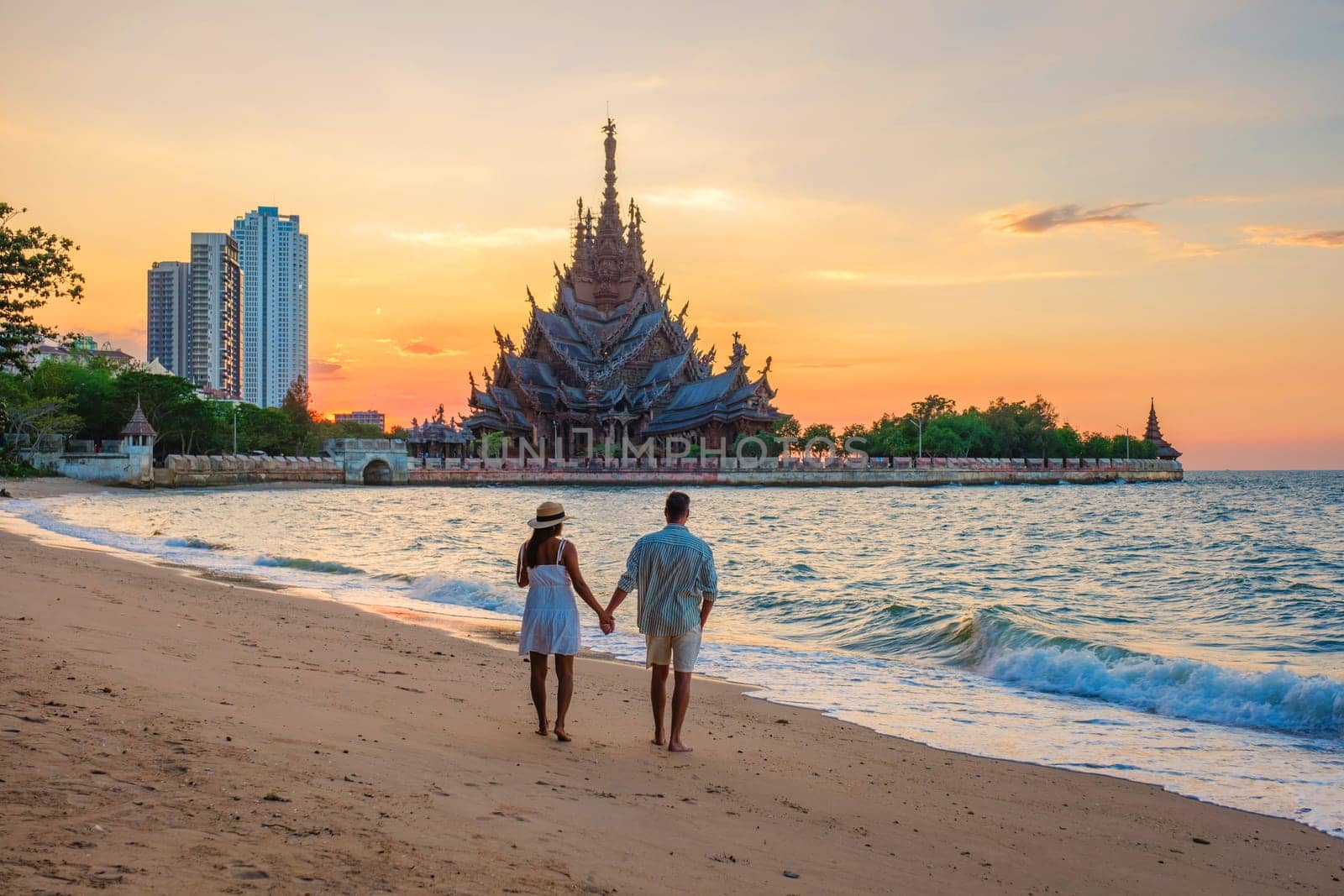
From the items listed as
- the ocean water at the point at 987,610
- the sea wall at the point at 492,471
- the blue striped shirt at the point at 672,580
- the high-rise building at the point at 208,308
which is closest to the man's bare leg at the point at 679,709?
the blue striped shirt at the point at 672,580

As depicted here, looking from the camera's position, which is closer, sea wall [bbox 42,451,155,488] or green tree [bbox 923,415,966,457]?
sea wall [bbox 42,451,155,488]

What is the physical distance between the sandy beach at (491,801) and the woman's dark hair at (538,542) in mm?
1000

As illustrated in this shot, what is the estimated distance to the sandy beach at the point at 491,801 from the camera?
3.53m

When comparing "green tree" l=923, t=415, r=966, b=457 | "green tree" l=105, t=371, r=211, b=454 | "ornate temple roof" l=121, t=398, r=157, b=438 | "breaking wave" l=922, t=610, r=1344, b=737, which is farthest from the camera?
"green tree" l=923, t=415, r=966, b=457

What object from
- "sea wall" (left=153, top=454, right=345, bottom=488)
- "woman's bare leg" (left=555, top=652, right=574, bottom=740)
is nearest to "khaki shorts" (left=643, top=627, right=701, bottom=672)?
"woman's bare leg" (left=555, top=652, right=574, bottom=740)

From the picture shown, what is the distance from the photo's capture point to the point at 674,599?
615 cm

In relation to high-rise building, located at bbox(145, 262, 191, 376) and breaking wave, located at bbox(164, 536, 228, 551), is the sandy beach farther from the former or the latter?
high-rise building, located at bbox(145, 262, 191, 376)

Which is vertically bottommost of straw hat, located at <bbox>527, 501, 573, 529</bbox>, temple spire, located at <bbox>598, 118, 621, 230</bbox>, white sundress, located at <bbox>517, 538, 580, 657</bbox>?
white sundress, located at <bbox>517, 538, 580, 657</bbox>

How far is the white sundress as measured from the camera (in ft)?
20.0

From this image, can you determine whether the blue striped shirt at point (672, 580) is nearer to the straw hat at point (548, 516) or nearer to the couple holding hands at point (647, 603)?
the couple holding hands at point (647, 603)

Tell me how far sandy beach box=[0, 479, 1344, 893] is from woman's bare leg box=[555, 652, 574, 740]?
6.0 inches

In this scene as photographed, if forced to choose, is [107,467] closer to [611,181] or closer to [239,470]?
[239,470]

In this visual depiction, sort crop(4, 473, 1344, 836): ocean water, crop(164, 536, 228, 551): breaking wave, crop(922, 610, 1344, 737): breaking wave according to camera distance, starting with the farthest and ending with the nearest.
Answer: crop(164, 536, 228, 551): breaking wave
crop(922, 610, 1344, 737): breaking wave
crop(4, 473, 1344, 836): ocean water

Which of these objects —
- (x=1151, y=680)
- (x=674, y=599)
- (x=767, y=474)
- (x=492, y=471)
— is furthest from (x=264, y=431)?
(x=674, y=599)
